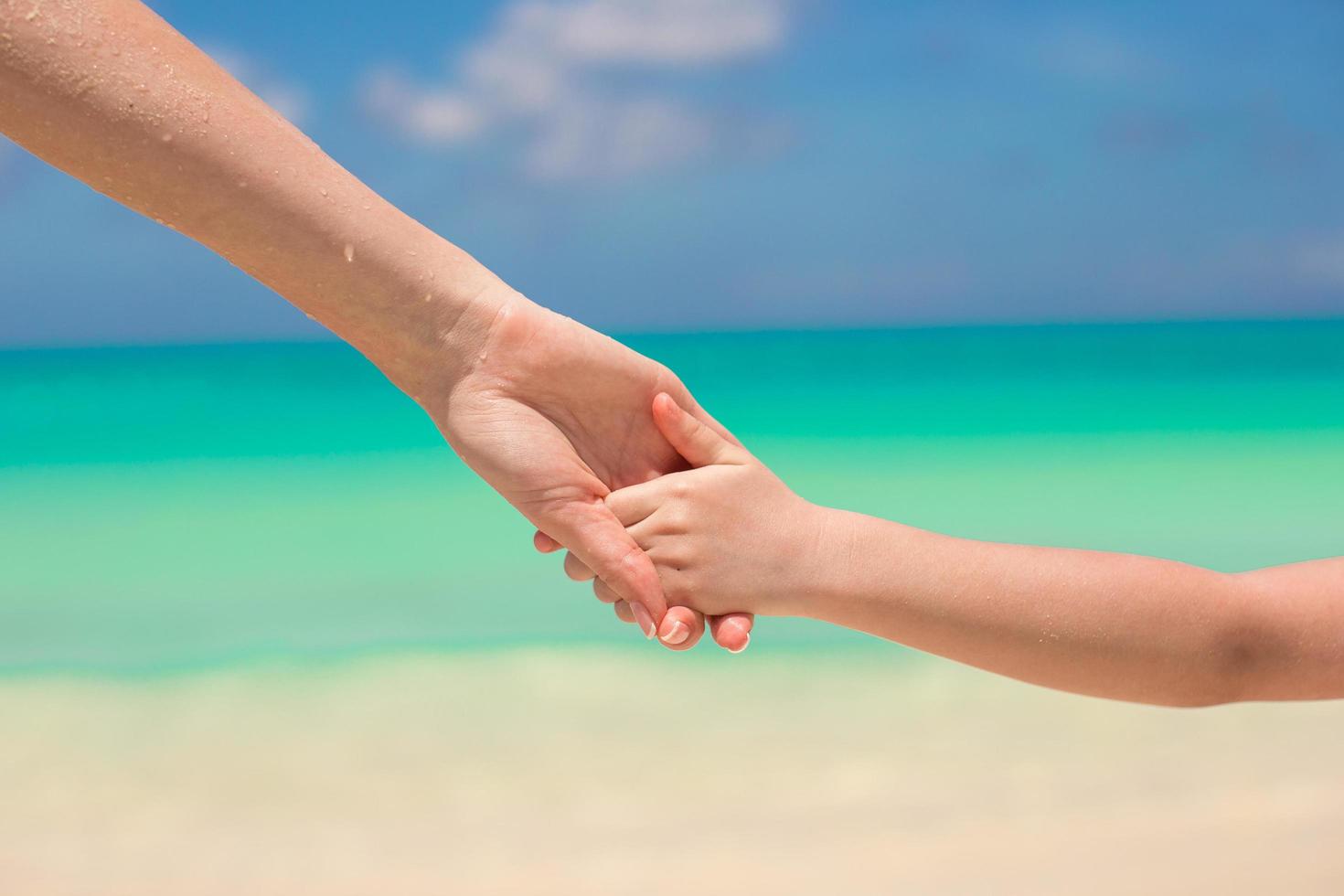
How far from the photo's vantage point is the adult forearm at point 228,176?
3.41 feet

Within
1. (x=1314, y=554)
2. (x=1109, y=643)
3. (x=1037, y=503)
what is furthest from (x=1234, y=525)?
(x=1109, y=643)

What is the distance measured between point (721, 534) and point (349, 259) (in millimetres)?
557

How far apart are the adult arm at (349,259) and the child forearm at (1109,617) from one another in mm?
283

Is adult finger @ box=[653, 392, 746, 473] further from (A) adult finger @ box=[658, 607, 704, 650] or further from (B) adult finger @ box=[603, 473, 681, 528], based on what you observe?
(A) adult finger @ box=[658, 607, 704, 650]

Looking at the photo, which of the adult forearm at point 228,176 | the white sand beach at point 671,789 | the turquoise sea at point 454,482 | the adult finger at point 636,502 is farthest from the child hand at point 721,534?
the turquoise sea at point 454,482

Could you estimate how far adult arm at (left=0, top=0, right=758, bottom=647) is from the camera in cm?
106

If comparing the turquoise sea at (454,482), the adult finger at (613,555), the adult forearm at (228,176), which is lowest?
the adult finger at (613,555)

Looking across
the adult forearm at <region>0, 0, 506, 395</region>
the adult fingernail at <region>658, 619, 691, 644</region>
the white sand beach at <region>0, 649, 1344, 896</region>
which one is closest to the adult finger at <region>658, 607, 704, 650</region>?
the adult fingernail at <region>658, 619, 691, 644</region>

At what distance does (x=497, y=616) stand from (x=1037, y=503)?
3578mm

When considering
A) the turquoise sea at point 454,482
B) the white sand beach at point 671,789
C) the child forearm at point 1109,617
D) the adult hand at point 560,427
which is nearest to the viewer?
the child forearm at point 1109,617

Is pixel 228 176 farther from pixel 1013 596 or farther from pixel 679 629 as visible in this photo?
pixel 1013 596

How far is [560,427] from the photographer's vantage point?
4.81ft

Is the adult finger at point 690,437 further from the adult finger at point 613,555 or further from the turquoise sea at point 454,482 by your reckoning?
the turquoise sea at point 454,482

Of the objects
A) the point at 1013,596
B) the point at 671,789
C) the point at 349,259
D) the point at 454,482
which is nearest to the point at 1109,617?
the point at 1013,596
